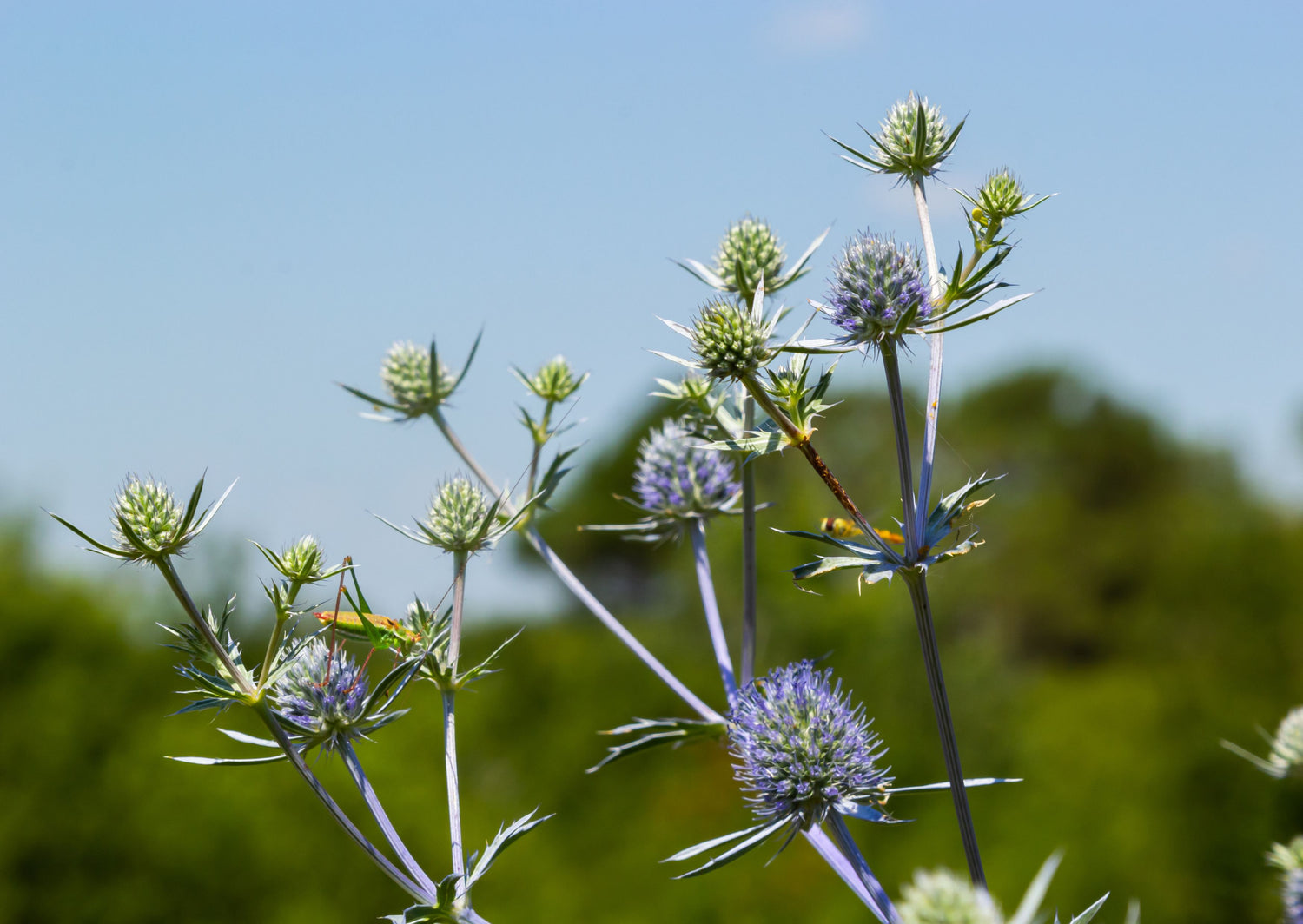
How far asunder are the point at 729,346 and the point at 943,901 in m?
0.90

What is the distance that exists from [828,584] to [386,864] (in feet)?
69.9

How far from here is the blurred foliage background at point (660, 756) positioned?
44.0 feet

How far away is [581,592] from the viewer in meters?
2.28

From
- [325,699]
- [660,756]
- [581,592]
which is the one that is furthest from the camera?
[660,756]

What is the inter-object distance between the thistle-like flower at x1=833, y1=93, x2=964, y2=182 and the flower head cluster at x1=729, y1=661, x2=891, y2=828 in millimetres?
897

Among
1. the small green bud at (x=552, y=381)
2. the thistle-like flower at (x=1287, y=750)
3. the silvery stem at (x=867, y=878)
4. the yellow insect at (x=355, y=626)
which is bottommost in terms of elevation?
the silvery stem at (x=867, y=878)

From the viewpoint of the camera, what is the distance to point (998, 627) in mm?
38031

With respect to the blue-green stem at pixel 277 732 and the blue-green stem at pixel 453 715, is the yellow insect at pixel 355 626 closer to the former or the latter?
the blue-green stem at pixel 453 715

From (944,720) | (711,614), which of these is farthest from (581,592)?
(944,720)

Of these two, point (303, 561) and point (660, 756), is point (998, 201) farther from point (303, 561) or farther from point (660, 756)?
point (660, 756)

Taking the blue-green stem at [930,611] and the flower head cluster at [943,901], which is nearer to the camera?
the flower head cluster at [943,901]

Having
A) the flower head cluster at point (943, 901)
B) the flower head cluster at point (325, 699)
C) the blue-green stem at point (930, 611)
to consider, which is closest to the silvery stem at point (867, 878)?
the blue-green stem at point (930, 611)

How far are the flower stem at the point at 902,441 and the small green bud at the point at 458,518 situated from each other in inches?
31.4

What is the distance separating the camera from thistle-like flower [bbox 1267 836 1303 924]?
99.5 inches
